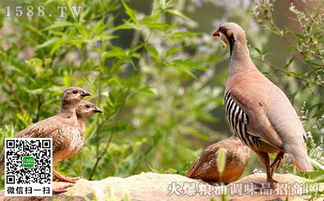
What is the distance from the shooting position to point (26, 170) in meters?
4.89

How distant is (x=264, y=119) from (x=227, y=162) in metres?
0.79

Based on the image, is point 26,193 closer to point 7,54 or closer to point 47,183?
point 47,183

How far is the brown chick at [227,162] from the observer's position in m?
5.52

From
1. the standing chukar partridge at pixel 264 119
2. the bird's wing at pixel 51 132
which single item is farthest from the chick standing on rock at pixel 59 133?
the standing chukar partridge at pixel 264 119

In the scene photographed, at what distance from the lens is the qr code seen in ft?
16.1

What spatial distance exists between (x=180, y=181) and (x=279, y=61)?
776 cm

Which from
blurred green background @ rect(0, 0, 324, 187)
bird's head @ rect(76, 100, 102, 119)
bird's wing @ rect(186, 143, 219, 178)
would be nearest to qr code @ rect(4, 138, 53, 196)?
bird's head @ rect(76, 100, 102, 119)

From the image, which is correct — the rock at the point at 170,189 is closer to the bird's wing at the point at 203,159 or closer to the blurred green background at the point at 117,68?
the bird's wing at the point at 203,159

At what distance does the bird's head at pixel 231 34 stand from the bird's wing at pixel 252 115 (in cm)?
47

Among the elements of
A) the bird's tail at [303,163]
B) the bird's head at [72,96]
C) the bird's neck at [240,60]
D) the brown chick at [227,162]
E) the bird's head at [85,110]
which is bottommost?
the brown chick at [227,162]

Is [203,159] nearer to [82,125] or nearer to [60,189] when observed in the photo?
[82,125]

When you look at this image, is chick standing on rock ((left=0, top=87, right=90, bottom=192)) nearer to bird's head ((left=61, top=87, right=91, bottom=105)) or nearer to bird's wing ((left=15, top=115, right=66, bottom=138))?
bird's wing ((left=15, top=115, right=66, bottom=138))

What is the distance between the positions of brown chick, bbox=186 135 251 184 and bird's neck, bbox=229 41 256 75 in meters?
0.52

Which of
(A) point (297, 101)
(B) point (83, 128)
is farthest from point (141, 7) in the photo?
(B) point (83, 128)
